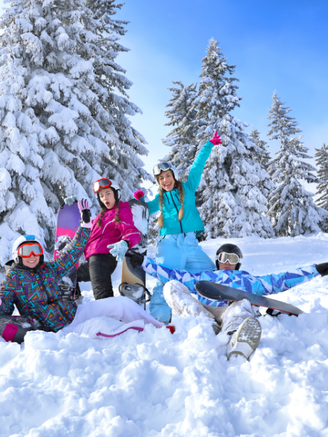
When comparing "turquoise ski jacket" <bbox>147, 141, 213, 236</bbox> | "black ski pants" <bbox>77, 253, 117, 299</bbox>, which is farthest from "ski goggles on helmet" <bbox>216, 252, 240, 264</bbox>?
"black ski pants" <bbox>77, 253, 117, 299</bbox>

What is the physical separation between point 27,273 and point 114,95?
11810 mm

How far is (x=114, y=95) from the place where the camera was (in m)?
13.5


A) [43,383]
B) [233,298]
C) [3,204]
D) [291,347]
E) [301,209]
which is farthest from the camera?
[301,209]

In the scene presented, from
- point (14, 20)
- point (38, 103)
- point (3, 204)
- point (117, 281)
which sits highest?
point (14, 20)

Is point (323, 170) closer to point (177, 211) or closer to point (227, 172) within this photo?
point (227, 172)

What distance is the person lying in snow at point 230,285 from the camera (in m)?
2.45

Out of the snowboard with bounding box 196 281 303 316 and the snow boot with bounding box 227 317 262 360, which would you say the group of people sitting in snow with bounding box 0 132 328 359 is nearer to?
the snow boot with bounding box 227 317 262 360

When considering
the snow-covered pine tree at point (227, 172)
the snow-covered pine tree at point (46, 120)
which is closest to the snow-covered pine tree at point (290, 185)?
the snow-covered pine tree at point (227, 172)

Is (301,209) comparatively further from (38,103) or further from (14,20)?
(14,20)

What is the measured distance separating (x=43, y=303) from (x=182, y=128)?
20.1 m

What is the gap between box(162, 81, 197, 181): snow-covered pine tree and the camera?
20.0 m

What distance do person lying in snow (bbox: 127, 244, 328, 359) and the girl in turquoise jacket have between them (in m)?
0.39

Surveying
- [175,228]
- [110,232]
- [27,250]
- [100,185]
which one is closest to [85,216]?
[110,232]

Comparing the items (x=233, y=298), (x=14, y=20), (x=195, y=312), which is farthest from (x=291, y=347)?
(x=14, y=20)
